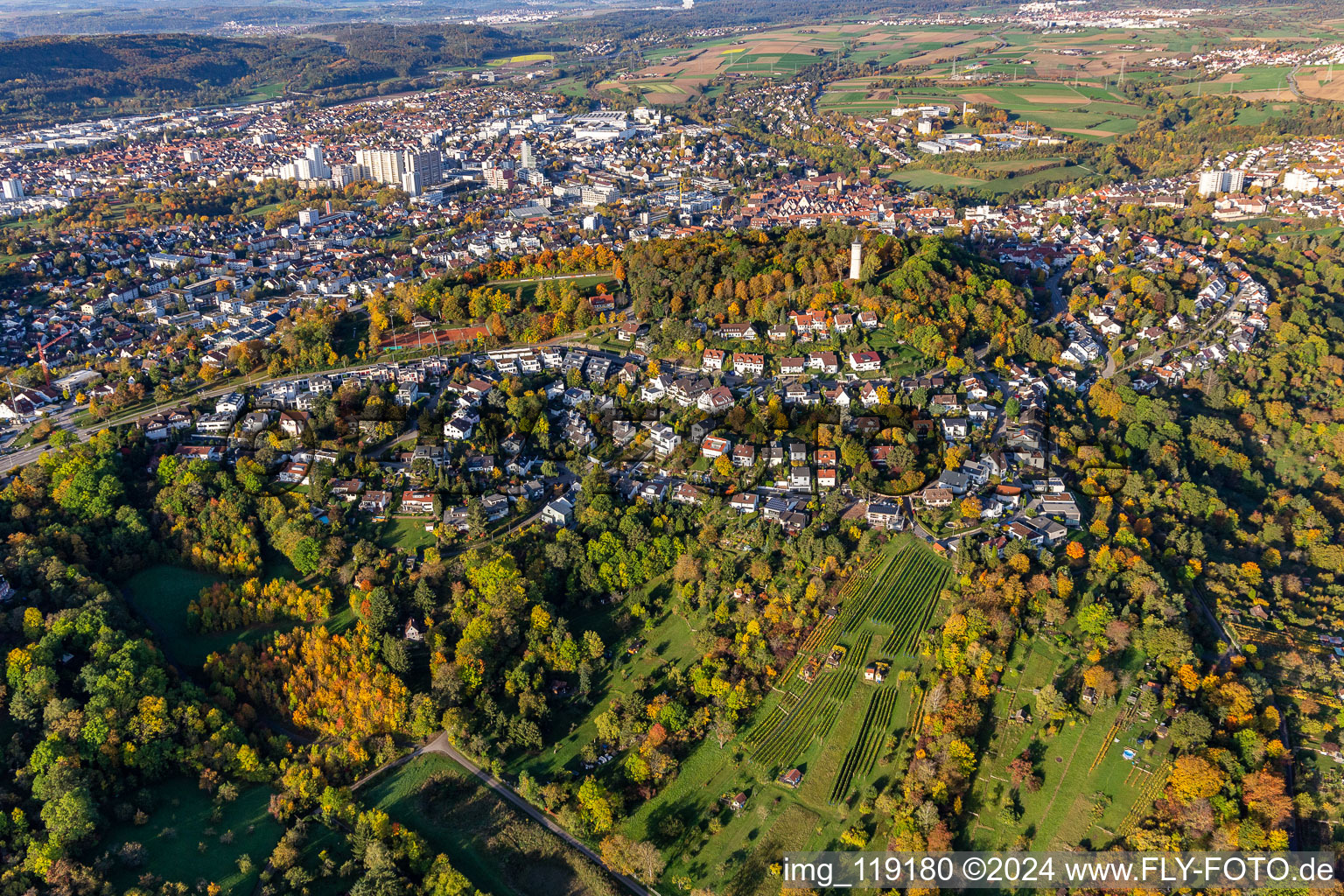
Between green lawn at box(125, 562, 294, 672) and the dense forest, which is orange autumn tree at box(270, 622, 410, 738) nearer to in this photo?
green lawn at box(125, 562, 294, 672)

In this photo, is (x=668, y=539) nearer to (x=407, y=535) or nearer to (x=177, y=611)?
(x=407, y=535)

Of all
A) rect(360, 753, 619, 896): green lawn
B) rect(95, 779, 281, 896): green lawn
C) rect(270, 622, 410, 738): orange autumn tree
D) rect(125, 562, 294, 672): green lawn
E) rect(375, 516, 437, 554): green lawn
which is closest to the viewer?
rect(95, 779, 281, 896): green lawn

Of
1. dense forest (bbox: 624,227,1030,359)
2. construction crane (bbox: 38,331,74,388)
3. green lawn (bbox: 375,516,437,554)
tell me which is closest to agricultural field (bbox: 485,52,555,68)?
construction crane (bbox: 38,331,74,388)

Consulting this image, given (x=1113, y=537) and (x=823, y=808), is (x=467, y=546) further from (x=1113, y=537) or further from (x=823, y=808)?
(x=1113, y=537)

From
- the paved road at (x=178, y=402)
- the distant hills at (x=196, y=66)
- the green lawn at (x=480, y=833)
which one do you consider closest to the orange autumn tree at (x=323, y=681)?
the green lawn at (x=480, y=833)

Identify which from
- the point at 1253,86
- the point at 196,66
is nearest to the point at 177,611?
the point at 1253,86

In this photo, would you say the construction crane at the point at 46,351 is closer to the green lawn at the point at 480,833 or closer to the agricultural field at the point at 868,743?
the green lawn at the point at 480,833
